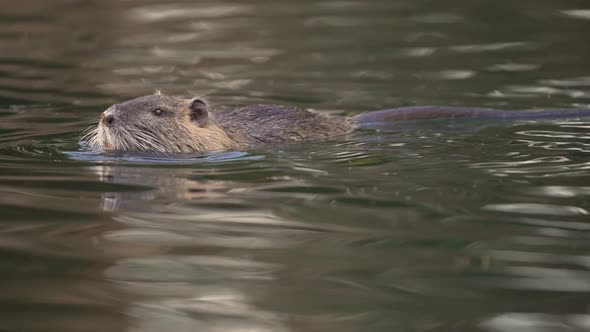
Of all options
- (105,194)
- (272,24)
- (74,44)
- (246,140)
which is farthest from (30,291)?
(272,24)

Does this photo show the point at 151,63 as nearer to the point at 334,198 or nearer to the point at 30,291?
the point at 334,198

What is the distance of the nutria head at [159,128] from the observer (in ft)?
21.0

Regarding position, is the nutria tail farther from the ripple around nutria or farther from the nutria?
the ripple around nutria

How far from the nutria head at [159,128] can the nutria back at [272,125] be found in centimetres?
17

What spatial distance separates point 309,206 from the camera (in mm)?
4875

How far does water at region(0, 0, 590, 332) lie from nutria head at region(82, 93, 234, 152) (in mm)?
161

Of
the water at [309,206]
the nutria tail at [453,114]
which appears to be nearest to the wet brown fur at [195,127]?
the water at [309,206]

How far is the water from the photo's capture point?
347cm

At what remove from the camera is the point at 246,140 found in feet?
22.7

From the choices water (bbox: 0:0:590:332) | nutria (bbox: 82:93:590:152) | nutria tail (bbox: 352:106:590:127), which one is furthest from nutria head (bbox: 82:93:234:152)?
nutria tail (bbox: 352:106:590:127)

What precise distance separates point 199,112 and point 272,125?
560 millimetres

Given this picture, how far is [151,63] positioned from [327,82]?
6.79 ft

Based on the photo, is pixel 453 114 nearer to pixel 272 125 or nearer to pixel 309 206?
pixel 272 125

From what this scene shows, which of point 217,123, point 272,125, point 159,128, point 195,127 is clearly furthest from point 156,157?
point 272,125
